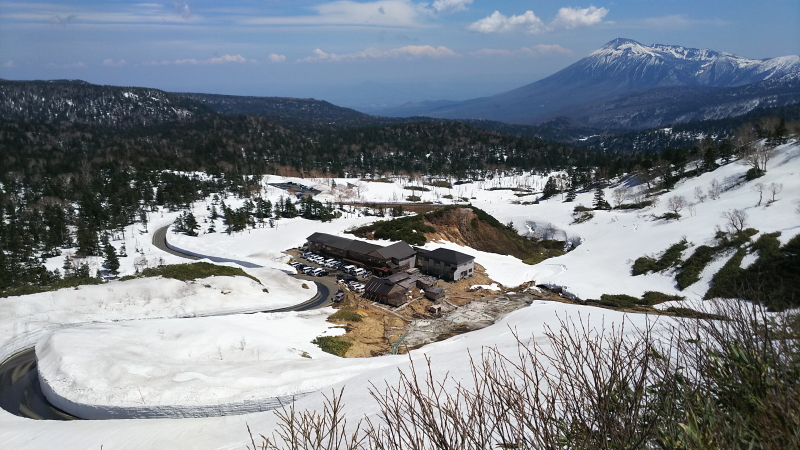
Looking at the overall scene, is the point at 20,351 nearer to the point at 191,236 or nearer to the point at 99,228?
the point at 191,236

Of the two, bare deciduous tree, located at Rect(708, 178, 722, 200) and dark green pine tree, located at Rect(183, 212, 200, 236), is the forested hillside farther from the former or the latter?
bare deciduous tree, located at Rect(708, 178, 722, 200)

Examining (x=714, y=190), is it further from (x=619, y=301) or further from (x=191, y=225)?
(x=191, y=225)

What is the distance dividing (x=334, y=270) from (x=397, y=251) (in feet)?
18.8

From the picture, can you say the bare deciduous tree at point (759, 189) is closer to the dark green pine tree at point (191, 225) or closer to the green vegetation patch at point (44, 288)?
the green vegetation patch at point (44, 288)

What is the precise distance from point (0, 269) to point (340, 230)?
90.7ft

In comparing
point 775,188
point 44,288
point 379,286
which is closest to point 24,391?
point 44,288

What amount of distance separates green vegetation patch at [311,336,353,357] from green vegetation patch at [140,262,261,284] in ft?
31.4

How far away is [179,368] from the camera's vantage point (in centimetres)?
1443

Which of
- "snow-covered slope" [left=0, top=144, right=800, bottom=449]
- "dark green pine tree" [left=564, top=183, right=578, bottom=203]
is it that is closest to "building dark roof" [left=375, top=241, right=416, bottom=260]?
"snow-covered slope" [left=0, top=144, right=800, bottom=449]

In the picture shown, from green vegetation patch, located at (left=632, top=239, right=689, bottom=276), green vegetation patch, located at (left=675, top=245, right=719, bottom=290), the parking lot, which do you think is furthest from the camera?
the parking lot

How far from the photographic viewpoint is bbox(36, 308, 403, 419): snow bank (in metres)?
12.5

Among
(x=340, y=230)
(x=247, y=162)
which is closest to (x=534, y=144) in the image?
(x=247, y=162)

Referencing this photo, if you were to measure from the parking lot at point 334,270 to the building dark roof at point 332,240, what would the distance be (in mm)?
1289

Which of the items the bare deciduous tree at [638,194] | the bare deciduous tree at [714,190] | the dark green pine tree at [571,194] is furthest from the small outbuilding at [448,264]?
the dark green pine tree at [571,194]
